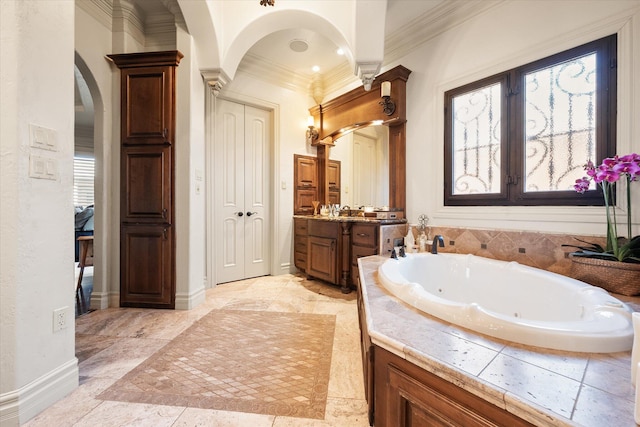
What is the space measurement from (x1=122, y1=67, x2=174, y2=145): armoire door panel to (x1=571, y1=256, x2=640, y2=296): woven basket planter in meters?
3.18

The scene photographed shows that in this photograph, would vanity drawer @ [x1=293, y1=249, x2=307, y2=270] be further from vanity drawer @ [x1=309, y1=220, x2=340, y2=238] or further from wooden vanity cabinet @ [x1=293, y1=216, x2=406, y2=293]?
vanity drawer @ [x1=309, y1=220, x2=340, y2=238]

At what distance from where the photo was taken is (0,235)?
1.12 m

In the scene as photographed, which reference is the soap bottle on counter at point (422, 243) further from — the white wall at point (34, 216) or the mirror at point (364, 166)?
the white wall at point (34, 216)

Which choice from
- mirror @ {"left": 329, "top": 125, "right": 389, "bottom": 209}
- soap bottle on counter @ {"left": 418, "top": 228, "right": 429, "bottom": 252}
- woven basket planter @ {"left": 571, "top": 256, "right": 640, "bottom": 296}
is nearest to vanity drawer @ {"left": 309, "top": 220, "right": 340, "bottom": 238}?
mirror @ {"left": 329, "top": 125, "right": 389, "bottom": 209}

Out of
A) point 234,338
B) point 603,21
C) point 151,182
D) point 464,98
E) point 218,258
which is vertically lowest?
point 234,338

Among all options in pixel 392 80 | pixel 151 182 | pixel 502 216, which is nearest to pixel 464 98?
pixel 392 80

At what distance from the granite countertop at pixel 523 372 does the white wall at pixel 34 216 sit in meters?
1.48

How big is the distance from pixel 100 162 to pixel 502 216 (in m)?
3.58

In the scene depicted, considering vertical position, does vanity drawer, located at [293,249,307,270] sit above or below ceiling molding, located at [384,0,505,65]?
below

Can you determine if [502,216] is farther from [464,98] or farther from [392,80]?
[392,80]

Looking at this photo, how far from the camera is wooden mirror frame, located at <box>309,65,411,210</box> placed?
2834mm

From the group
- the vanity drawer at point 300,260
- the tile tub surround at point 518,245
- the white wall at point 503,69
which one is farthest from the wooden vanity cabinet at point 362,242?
the vanity drawer at point 300,260

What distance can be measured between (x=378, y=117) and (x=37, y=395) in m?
3.26

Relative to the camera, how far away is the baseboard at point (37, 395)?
111 cm
